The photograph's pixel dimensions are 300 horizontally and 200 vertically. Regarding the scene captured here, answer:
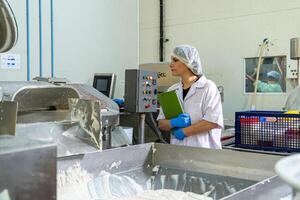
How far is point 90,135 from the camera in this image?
1085mm

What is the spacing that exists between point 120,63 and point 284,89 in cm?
162

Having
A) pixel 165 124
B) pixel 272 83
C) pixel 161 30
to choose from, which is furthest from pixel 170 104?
pixel 161 30

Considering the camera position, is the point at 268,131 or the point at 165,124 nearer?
the point at 268,131

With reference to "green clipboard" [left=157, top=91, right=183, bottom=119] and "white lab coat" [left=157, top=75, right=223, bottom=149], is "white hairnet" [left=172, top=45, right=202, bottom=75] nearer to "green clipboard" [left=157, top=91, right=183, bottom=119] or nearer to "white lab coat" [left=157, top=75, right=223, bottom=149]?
"white lab coat" [left=157, top=75, right=223, bottom=149]

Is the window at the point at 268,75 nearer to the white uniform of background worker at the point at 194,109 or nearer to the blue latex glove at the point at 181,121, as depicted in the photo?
the white uniform of background worker at the point at 194,109

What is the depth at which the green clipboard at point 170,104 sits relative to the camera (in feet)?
6.52

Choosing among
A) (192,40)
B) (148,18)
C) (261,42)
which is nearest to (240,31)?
(261,42)

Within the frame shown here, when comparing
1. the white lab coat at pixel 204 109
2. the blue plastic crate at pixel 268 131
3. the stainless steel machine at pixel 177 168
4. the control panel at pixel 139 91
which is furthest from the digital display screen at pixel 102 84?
the stainless steel machine at pixel 177 168

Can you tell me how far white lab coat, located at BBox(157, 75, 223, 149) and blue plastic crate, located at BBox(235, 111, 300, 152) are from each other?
0.42 feet

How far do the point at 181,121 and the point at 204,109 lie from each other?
0.15 metres

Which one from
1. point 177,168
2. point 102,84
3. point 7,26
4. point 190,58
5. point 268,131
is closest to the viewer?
point 7,26

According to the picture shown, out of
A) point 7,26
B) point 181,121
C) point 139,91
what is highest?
point 7,26

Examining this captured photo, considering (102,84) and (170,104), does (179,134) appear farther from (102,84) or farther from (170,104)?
(102,84)

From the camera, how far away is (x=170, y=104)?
207 centimetres
